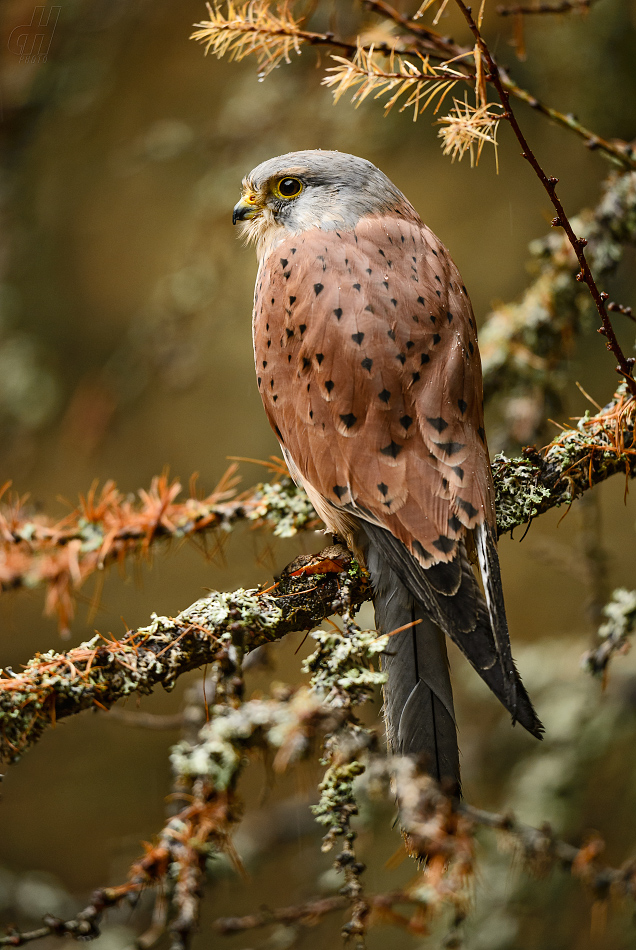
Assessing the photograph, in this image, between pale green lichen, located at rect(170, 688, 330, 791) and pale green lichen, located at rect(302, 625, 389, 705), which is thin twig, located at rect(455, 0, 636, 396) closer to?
pale green lichen, located at rect(302, 625, 389, 705)

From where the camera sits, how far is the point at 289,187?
2023 mm

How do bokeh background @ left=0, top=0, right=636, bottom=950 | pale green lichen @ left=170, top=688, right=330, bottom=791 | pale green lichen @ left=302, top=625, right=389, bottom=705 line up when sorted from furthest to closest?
1. bokeh background @ left=0, top=0, right=636, bottom=950
2. pale green lichen @ left=302, top=625, right=389, bottom=705
3. pale green lichen @ left=170, top=688, right=330, bottom=791

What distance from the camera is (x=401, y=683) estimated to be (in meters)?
1.52

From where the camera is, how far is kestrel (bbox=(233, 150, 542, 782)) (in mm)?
1465

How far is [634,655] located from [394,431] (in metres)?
2.11

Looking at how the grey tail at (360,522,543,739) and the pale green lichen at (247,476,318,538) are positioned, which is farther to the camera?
the pale green lichen at (247,476,318,538)

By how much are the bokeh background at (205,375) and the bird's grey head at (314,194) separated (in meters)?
0.95

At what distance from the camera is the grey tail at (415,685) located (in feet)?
4.78

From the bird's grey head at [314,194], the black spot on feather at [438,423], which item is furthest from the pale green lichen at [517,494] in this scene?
the bird's grey head at [314,194]

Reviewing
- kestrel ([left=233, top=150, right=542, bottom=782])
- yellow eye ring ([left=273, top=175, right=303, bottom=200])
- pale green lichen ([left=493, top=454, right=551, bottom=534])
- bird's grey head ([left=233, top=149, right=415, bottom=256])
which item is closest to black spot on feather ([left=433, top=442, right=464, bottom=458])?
kestrel ([left=233, top=150, right=542, bottom=782])

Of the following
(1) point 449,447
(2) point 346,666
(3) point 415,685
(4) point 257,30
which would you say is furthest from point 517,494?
(4) point 257,30

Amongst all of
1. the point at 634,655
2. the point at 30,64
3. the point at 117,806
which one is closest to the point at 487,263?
the point at 634,655

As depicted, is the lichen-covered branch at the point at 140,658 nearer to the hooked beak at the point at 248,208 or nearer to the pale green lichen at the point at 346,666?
the pale green lichen at the point at 346,666

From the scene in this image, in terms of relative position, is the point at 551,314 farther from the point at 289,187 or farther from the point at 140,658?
the point at 140,658
